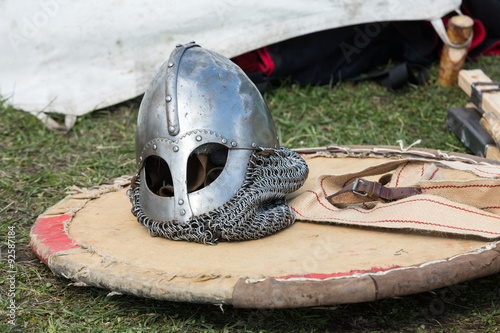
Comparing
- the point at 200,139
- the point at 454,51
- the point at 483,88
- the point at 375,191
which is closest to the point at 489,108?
the point at 483,88

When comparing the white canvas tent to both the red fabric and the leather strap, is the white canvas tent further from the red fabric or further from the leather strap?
the leather strap

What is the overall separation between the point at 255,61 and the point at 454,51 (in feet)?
5.58

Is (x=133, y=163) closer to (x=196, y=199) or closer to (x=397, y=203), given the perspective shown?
(x=196, y=199)

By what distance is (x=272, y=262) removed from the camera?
2498 millimetres

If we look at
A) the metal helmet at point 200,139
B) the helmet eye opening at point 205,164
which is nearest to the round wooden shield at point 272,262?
the metal helmet at point 200,139

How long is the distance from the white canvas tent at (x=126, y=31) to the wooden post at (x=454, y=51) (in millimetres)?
155

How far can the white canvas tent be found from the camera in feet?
16.7

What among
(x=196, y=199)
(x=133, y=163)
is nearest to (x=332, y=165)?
(x=196, y=199)

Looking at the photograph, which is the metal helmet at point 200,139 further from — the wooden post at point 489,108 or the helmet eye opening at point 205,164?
the wooden post at point 489,108

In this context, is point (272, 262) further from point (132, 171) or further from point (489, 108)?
point (489, 108)

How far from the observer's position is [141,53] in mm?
5195

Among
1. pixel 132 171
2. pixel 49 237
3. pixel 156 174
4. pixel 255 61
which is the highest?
pixel 156 174

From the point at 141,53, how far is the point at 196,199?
9.20 feet

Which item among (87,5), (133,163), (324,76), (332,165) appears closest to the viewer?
(332,165)
